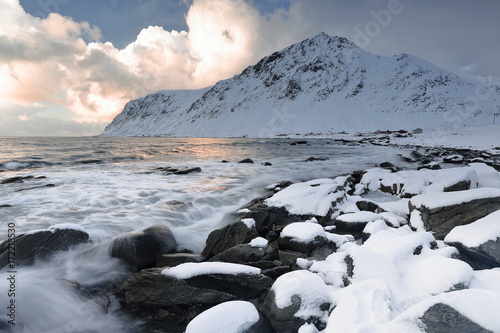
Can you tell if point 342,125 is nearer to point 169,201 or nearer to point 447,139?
point 447,139

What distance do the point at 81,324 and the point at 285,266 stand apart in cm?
347

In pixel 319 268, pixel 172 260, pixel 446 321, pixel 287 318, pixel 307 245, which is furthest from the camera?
pixel 307 245

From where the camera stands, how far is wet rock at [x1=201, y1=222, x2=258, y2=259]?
6152 millimetres

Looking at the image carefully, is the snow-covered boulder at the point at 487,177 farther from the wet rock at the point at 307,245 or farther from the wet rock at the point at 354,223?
the wet rock at the point at 307,245

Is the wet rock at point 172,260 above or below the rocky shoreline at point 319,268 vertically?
below

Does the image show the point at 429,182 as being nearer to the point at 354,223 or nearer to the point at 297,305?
the point at 354,223

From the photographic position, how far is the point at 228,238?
20.7 ft

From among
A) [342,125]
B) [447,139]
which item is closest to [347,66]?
[342,125]

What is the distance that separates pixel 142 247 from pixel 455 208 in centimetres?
699

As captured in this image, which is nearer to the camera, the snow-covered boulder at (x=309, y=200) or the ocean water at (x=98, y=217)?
the ocean water at (x=98, y=217)

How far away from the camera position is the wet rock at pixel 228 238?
20.2ft

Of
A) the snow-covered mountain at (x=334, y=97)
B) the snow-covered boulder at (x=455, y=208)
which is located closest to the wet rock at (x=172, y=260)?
the snow-covered boulder at (x=455, y=208)

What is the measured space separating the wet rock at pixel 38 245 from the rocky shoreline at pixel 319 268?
0.8 inches

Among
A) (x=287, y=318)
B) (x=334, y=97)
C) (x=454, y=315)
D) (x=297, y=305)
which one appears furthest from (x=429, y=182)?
(x=334, y=97)
